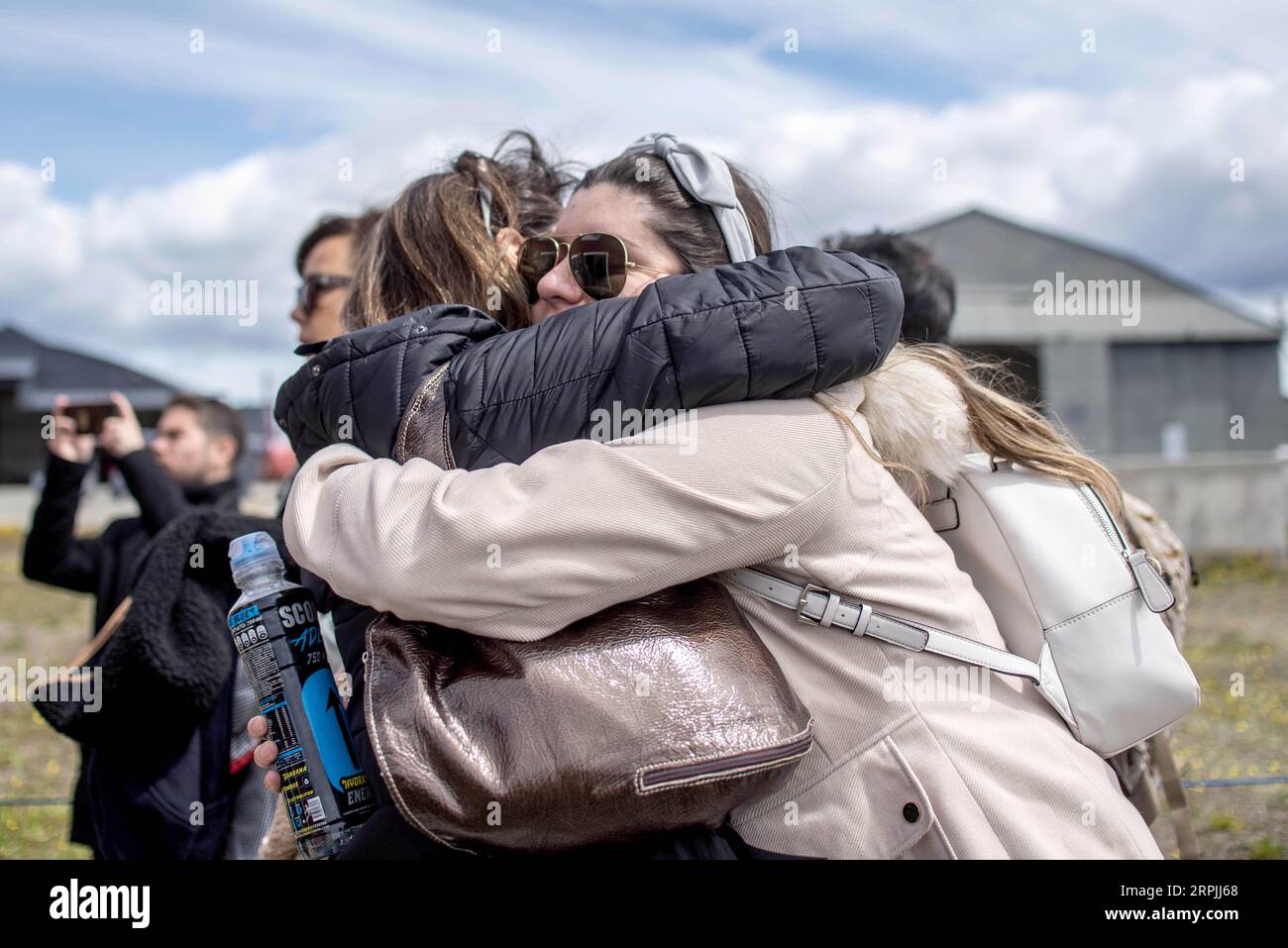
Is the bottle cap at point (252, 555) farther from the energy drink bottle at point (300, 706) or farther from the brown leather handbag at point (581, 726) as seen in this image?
the brown leather handbag at point (581, 726)

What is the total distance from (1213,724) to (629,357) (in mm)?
7186

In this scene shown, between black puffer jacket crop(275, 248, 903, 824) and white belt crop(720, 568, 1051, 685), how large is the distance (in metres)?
0.27

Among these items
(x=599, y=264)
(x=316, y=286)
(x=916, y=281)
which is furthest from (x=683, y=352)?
(x=316, y=286)

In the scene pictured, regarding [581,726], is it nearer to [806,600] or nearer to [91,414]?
[806,600]

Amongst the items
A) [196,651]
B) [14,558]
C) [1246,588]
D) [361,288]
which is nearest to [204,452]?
[196,651]

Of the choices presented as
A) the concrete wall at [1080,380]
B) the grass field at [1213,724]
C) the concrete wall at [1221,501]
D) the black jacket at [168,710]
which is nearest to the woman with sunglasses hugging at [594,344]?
the black jacket at [168,710]

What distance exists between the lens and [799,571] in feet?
5.01

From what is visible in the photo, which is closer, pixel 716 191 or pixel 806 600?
pixel 806 600

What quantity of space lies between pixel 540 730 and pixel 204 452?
147 inches

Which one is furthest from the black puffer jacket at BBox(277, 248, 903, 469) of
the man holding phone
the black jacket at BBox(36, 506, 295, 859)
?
the man holding phone

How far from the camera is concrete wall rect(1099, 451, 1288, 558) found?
1491cm

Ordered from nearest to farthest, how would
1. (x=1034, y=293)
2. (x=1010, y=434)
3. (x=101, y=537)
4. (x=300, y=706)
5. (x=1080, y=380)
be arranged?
(x=300, y=706) < (x=1010, y=434) < (x=101, y=537) < (x=1034, y=293) < (x=1080, y=380)

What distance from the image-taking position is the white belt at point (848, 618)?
59.8 inches
